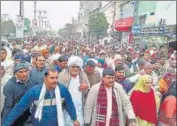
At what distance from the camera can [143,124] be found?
613cm

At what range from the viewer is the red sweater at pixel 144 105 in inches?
237

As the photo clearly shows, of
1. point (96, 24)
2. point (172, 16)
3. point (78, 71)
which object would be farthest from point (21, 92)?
point (96, 24)

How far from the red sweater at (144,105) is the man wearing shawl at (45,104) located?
4.90 feet

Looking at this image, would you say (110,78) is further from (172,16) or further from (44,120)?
(172,16)

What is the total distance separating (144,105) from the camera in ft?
19.9

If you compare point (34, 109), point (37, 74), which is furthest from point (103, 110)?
point (37, 74)

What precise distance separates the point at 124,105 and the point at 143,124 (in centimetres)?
78

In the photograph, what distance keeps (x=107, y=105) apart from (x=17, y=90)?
48.7 inches

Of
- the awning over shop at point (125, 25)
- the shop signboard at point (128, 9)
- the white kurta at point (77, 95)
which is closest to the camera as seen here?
the white kurta at point (77, 95)

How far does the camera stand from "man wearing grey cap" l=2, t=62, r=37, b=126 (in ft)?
17.0

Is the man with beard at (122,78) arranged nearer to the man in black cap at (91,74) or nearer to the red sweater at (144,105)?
the man in black cap at (91,74)

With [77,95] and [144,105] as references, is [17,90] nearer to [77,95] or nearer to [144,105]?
[77,95]

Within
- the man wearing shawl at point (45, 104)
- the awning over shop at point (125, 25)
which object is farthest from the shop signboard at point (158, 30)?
the man wearing shawl at point (45, 104)

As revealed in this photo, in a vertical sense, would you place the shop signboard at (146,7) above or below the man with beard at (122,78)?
above
